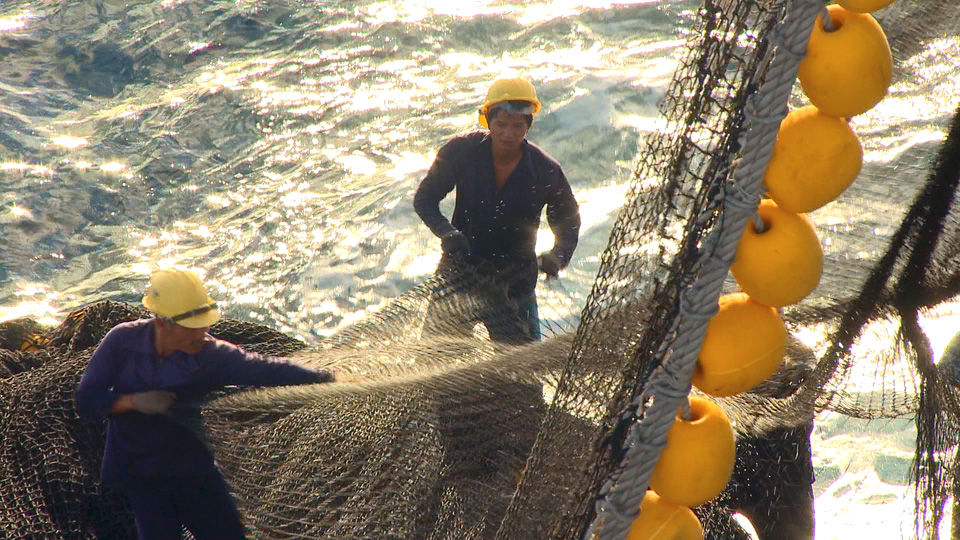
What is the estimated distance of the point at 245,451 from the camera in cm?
347

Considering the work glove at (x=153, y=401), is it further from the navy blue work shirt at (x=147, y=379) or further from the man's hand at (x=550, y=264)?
the man's hand at (x=550, y=264)

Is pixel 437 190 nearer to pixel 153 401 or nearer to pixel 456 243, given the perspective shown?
pixel 456 243

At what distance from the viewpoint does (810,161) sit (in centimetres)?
159

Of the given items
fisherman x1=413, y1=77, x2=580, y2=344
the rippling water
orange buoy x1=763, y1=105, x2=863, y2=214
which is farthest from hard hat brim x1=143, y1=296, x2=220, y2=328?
the rippling water

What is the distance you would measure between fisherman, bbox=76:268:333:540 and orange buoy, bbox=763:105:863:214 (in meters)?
2.24

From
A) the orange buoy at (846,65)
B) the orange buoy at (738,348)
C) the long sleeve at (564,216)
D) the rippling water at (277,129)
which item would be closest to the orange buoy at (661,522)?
the orange buoy at (738,348)

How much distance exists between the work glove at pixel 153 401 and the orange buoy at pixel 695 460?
2249 millimetres

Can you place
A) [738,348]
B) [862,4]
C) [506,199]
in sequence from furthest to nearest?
[506,199], [738,348], [862,4]

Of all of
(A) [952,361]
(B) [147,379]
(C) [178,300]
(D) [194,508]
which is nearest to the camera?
(A) [952,361]

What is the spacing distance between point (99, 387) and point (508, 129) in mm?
2163

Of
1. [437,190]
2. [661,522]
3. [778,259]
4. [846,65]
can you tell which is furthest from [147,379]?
[846,65]

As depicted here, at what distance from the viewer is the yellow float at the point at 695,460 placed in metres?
1.67

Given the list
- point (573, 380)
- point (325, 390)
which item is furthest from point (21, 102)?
point (573, 380)

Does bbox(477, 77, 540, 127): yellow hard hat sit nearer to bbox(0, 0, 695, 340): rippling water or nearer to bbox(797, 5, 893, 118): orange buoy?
bbox(797, 5, 893, 118): orange buoy
